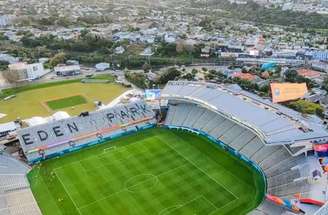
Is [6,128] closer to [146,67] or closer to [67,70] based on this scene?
[67,70]

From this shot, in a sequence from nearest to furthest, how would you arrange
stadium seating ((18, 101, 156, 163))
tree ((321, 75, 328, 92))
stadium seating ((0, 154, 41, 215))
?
stadium seating ((0, 154, 41, 215)) < stadium seating ((18, 101, 156, 163)) < tree ((321, 75, 328, 92))

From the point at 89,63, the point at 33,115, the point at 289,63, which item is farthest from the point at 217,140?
the point at 89,63

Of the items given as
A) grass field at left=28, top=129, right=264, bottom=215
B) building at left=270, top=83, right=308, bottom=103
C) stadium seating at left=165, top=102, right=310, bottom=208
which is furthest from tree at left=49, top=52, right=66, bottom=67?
building at left=270, top=83, right=308, bottom=103

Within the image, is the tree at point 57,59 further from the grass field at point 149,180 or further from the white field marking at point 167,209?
the white field marking at point 167,209

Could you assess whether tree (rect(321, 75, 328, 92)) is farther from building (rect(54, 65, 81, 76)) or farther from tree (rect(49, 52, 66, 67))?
tree (rect(49, 52, 66, 67))

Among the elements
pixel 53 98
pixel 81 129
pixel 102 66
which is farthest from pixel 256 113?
pixel 102 66

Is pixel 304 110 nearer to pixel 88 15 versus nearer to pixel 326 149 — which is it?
pixel 326 149

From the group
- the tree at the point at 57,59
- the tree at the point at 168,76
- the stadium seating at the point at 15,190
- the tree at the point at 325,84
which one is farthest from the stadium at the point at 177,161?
the tree at the point at 57,59

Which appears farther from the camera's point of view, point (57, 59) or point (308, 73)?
point (57, 59)
